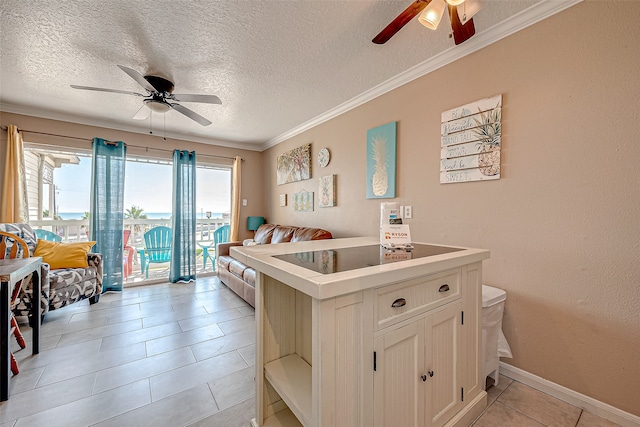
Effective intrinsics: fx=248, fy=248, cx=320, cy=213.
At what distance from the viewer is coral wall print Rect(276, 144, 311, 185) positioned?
3697mm

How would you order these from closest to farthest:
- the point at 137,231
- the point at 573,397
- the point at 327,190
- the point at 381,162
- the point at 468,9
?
the point at 468,9 < the point at 573,397 < the point at 381,162 < the point at 327,190 < the point at 137,231

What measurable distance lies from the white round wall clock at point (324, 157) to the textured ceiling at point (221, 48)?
59cm

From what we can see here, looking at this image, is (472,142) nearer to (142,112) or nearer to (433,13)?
(433,13)

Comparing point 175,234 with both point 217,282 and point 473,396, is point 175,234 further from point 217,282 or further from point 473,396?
point 473,396

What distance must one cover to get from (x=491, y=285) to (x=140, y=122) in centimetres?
465

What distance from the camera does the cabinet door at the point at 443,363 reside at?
1091mm

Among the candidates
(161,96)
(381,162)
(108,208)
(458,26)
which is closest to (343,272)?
(458,26)

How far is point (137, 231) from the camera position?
14.6 ft

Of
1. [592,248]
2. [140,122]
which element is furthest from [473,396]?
[140,122]

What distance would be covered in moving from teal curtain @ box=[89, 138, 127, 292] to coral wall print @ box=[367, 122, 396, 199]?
3576mm

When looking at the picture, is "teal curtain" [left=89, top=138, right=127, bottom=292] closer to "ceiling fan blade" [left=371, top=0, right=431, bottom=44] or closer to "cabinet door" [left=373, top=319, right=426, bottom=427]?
"ceiling fan blade" [left=371, top=0, right=431, bottom=44]

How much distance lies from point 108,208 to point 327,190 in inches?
123

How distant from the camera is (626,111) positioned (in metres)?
1.29

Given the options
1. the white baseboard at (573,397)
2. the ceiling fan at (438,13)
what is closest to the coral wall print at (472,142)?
the ceiling fan at (438,13)
